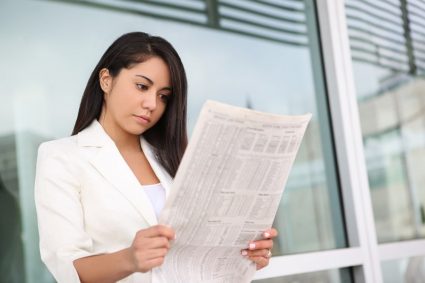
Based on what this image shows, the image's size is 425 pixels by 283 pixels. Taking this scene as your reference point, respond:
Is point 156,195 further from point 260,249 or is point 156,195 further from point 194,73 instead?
point 194,73

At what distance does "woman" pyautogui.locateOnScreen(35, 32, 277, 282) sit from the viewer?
1.28 m

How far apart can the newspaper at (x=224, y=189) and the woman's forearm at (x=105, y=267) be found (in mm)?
108

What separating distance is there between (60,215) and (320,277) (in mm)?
1659

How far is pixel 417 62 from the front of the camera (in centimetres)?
346

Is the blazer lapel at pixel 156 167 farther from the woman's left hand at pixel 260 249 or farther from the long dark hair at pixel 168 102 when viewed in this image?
the woman's left hand at pixel 260 249

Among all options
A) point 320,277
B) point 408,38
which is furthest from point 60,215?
point 408,38

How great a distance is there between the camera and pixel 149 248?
3.87 ft

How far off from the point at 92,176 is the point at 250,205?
0.36m

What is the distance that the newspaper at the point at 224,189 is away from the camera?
4.00 ft

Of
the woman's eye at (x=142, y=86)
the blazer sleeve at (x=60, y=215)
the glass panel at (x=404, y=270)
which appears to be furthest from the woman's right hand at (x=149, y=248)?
the glass panel at (x=404, y=270)

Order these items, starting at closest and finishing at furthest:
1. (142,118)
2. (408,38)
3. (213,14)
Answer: (142,118), (213,14), (408,38)

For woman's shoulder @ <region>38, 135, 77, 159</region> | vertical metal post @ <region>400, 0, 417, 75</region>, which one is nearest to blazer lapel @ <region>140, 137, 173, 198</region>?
woman's shoulder @ <region>38, 135, 77, 159</region>

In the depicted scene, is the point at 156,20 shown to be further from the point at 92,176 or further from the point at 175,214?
the point at 175,214

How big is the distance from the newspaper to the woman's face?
0.30 m
